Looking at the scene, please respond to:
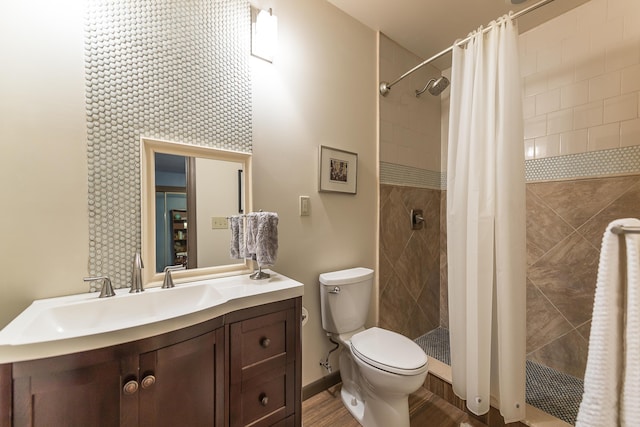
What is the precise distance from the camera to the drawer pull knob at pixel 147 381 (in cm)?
71

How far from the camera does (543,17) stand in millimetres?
1751

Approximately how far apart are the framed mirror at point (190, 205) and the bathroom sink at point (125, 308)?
10 cm

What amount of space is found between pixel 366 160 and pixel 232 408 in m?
1.59

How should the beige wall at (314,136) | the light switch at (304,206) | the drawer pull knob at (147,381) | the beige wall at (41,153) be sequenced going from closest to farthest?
the drawer pull knob at (147,381), the beige wall at (41,153), the beige wall at (314,136), the light switch at (304,206)

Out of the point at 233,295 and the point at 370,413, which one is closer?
the point at 233,295

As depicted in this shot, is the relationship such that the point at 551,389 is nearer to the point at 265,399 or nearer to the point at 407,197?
the point at 407,197

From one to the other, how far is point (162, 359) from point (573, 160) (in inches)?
97.7

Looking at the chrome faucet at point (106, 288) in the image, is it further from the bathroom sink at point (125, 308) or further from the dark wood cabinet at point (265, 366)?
the dark wood cabinet at point (265, 366)

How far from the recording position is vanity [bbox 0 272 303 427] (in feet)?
2.02

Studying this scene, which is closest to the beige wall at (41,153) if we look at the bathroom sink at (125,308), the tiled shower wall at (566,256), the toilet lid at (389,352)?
the bathroom sink at (125,308)

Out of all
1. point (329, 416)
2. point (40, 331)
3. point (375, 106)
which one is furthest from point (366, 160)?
point (40, 331)

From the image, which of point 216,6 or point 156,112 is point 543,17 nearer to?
point 216,6

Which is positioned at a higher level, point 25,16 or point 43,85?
point 25,16

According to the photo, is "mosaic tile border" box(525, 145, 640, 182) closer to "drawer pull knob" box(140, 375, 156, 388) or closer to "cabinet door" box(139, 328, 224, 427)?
"cabinet door" box(139, 328, 224, 427)
